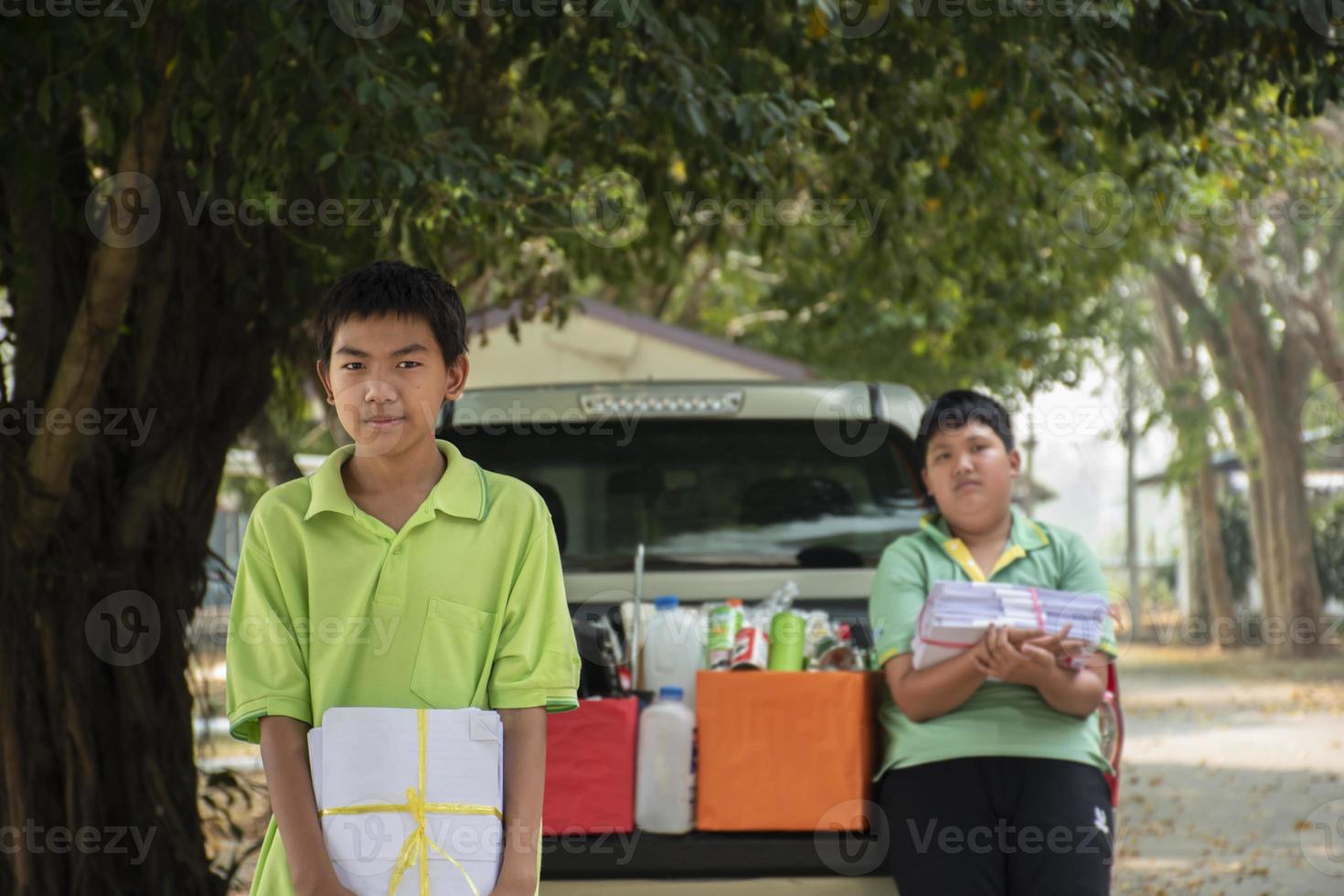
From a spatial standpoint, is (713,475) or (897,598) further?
(713,475)

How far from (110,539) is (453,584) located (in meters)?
3.77

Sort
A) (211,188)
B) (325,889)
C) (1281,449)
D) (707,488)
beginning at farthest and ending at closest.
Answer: (1281,449), (211,188), (707,488), (325,889)

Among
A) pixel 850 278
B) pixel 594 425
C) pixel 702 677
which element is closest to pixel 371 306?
pixel 702 677

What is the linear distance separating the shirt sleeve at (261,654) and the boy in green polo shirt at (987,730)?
5.48 ft

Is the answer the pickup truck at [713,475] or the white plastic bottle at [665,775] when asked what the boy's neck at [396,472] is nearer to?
the white plastic bottle at [665,775]

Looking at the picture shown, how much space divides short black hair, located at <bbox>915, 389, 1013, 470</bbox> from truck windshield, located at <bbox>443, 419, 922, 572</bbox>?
77 cm

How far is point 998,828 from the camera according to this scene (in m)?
3.86

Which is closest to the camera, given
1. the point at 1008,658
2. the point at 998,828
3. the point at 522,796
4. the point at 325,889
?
the point at 325,889

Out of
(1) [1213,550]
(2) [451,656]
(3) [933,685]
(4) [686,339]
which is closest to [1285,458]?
(1) [1213,550]

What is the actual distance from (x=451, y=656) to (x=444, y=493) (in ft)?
0.90

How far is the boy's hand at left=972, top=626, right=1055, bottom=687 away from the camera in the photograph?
12.2 ft

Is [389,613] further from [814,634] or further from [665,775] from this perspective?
[814,634]

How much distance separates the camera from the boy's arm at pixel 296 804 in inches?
99.4

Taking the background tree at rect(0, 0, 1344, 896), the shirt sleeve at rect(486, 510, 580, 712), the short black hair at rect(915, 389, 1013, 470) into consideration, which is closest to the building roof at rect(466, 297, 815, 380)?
the background tree at rect(0, 0, 1344, 896)
